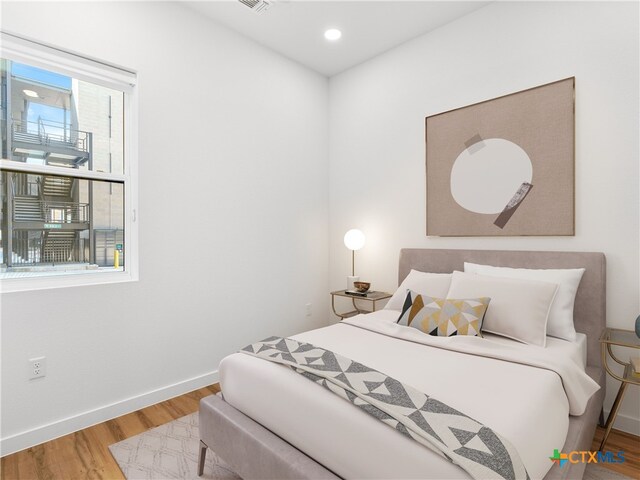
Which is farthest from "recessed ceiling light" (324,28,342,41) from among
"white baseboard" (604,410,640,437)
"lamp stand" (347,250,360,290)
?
"white baseboard" (604,410,640,437)

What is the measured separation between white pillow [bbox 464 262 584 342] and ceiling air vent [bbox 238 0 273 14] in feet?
8.56

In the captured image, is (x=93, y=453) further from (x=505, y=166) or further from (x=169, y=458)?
(x=505, y=166)

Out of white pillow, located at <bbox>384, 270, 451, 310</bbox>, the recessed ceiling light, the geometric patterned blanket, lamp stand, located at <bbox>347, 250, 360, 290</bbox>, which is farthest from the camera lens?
lamp stand, located at <bbox>347, 250, 360, 290</bbox>

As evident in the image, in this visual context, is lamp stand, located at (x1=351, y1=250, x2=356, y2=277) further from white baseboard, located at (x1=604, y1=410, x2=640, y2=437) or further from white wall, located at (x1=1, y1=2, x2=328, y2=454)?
white baseboard, located at (x1=604, y1=410, x2=640, y2=437)

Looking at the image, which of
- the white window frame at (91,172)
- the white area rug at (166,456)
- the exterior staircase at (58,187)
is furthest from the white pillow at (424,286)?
the exterior staircase at (58,187)

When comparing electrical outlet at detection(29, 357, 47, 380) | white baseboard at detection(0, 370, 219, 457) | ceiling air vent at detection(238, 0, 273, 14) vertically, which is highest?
ceiling air vent at detection(238, 0, 273, 14)

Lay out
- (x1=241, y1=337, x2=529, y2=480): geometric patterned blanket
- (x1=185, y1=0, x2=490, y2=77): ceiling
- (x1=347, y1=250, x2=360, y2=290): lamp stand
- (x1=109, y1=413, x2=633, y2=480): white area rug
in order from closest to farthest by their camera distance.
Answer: (x1=241, y1=337, x2=529, y2=480): geometric patterned blanket, (x1=109, y1=413, x2=633, y2=480): white area rug, (x1=185, y1=0, x2=490, y2=77): ceiling, (x1=347, y1=250, x2=360, y2=290): lamp stand

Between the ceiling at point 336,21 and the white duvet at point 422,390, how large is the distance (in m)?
2.47

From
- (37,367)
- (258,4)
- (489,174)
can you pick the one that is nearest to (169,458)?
(37,367)

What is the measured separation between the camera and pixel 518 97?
2488 mm

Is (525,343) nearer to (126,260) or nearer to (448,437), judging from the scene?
(448,437)

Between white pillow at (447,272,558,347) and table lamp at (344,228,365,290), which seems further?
table lamp at (344,228,365,290)

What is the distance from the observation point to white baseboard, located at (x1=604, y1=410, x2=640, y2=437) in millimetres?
2092

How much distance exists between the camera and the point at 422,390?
4.42 feet
